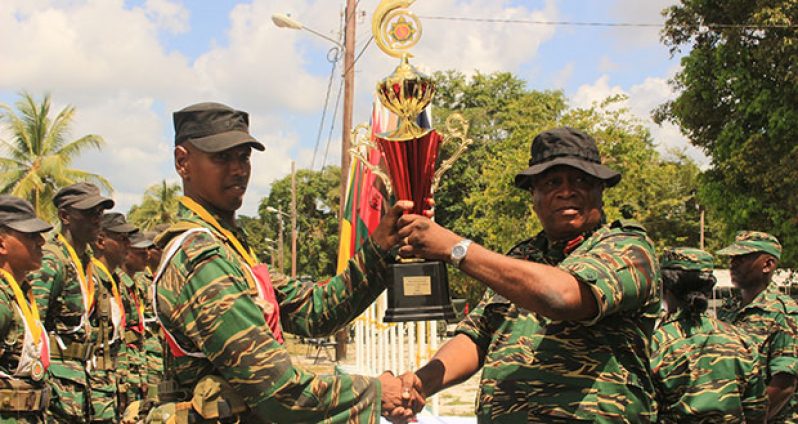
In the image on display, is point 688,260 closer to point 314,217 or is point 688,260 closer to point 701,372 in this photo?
point 701,372

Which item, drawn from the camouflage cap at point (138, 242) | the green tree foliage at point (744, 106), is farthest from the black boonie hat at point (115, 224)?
the green tree foliage at point (744, 106)

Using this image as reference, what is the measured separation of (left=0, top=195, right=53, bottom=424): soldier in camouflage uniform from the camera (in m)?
5.25

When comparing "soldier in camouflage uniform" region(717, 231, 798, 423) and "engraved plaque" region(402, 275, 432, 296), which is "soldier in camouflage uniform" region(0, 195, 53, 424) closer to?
"engraved plaque" region(402, 275, 432, 296)

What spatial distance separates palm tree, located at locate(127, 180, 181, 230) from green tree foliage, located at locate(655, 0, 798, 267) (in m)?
39.9

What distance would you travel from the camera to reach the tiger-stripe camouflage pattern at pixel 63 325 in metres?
6.12

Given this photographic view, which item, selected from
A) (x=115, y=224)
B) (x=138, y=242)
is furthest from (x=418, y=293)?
(x=138, y=242)

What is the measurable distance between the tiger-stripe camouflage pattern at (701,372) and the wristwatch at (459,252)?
1622 mm

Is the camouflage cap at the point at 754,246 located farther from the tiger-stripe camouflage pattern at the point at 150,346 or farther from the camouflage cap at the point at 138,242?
the camouflage cap at the point at 138,242

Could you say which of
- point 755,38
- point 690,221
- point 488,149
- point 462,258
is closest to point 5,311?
point 462,258

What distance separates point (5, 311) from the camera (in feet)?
16.8

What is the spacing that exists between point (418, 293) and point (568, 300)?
47.0 inches

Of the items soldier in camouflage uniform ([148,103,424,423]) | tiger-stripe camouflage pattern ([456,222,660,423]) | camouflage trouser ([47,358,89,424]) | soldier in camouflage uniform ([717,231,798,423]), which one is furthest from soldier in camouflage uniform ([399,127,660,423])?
camouflage trouser ([47,358,89,424])

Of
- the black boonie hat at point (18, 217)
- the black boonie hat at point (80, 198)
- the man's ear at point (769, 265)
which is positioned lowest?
the man's ear at point (769, 265)

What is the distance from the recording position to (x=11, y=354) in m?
5.31
